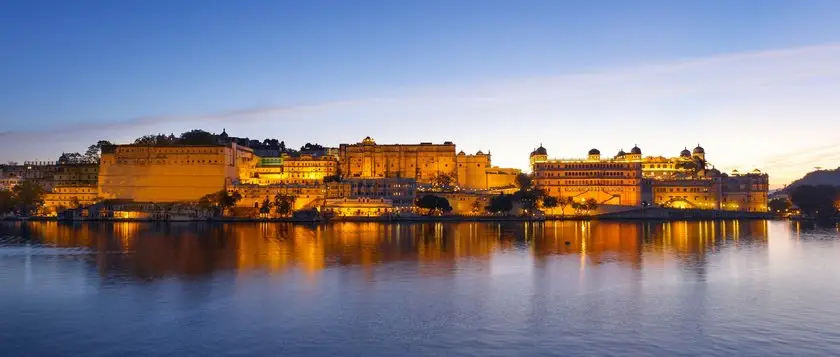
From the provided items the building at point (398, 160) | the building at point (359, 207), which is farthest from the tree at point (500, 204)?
the building at point (398, 160)

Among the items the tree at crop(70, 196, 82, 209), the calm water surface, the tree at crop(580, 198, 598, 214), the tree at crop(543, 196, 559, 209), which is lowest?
the calm water surface

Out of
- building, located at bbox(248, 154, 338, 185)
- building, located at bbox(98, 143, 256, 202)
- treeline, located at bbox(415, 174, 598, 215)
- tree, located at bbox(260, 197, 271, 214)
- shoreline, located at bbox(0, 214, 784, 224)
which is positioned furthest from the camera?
building, located at bbox(248, 154, 338, 185)

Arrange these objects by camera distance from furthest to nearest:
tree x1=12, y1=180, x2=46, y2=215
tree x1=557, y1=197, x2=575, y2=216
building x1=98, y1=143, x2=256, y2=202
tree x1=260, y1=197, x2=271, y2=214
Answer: building x1=98, y1=143, x2=256, y2=202
tree x1=557, y1=197, x2=575, y2=216
tree x1=12, y1=180, x2=46, y2=215
tree x1=260, y1=197, x2=271, y2=214

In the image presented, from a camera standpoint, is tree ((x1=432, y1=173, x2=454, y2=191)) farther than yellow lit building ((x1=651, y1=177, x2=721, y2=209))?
Yes

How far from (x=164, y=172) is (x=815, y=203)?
5304 cm

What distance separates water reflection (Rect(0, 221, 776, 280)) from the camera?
2098 cm

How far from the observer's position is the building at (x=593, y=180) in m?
59.0

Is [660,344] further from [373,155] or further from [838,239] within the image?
[373,155]

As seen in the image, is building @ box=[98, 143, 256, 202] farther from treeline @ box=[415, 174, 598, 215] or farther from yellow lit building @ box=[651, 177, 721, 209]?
yellow lit building @ box=[651, 177, 721, 209]

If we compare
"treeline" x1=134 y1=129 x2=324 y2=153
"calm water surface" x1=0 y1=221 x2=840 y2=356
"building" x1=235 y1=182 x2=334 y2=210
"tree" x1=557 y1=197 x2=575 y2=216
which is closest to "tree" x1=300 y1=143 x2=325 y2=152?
"treeline" x1=134 y1=129 x2=324 y2=153

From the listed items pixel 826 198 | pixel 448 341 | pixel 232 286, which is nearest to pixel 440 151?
pixel 826 198

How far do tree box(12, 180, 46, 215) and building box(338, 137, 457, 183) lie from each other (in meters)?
24.3

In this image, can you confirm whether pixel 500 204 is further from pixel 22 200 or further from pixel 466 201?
pixel 22 200

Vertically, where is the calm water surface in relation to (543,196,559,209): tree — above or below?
below
